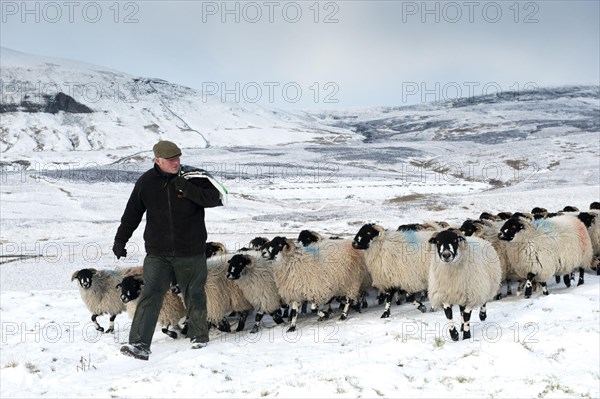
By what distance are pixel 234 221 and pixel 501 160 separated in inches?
1888

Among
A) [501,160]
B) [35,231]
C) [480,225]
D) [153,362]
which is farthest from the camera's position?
[501,160]

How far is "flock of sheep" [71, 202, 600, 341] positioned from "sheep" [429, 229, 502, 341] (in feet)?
0.24

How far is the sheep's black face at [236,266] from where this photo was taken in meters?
11.2

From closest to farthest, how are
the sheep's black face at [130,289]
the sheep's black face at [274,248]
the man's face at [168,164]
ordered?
the man's face at [168,164] < the sheep's black face at [130,289] < the sheep's black face at [274,248]

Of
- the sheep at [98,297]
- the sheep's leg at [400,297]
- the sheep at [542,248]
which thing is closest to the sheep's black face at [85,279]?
the sheep at [98,297]

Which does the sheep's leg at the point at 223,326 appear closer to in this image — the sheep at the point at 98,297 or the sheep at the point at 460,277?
the sheep at the point at 98,297

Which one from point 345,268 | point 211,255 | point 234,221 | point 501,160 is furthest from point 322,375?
point 501,160

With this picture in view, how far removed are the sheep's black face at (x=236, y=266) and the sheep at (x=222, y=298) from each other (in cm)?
46

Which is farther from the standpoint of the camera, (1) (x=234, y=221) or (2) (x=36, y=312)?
(1) (x=234, y=221)

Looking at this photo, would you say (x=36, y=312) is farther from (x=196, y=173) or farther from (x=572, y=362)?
(x=572, y=362)

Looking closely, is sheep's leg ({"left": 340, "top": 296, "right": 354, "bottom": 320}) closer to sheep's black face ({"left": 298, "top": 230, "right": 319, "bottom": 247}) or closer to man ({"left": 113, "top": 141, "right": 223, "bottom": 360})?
sheep's black face ({"left": 298, "top": 230, "right": 319, "bottom": 247})

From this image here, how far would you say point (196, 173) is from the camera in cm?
804

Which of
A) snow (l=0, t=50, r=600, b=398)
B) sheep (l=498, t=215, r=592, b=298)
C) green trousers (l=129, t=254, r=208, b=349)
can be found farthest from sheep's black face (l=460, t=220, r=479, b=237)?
green trousers (l=129, t=254, r=208, b=349)

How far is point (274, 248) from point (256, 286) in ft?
3.11
